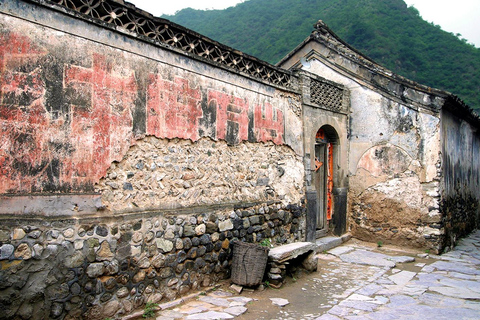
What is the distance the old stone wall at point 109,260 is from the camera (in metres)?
3.22

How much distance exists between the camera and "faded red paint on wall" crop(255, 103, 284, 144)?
6.10 m

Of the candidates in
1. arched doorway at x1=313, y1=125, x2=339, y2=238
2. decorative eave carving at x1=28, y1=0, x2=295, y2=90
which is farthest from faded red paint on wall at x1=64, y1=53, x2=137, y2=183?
arched doorway at x1=313, y1=125, x2=339, y2=238

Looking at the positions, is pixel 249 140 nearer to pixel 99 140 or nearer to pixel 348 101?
pixel 99 140

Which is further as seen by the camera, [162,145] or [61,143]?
[162,145]

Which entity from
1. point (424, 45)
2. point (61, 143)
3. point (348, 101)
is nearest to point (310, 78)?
point (348, 101)

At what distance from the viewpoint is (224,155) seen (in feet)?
17.7

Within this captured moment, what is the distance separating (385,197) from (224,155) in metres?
4.34

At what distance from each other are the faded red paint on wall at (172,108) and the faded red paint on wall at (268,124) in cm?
136

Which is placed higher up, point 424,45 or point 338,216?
point 424,45

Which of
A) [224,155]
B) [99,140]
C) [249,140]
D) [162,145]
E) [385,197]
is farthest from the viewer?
[385,197]

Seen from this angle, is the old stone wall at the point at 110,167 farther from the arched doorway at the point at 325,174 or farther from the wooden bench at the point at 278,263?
the arched doorway at the point at 325,174

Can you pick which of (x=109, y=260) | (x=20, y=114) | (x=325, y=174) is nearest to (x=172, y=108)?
(x=20, y=114)

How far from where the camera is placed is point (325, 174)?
8.31 meters

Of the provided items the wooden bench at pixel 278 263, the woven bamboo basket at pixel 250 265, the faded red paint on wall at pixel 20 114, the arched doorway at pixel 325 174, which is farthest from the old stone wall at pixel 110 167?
the arched doorway at pixel 325 174
